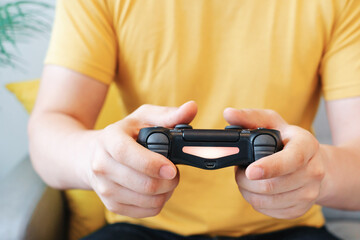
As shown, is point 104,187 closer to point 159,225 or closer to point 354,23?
point 159,225

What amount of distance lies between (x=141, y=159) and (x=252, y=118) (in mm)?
173

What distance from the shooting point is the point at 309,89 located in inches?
30.0

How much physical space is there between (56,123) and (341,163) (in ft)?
1.68

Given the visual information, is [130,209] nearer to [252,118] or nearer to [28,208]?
[252,118]

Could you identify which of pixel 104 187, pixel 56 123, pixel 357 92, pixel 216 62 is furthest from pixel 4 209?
pixel 357 92

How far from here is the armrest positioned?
2.45ft

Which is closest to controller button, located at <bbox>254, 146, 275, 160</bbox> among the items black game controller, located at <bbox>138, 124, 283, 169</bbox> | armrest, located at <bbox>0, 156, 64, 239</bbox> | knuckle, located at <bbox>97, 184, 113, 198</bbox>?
black game controller, located at <bbox>138, 124, 283, 169</bbox>

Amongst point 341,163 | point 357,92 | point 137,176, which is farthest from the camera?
point 357,92

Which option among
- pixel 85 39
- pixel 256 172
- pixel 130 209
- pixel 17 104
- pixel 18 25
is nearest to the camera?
pixel 256 172

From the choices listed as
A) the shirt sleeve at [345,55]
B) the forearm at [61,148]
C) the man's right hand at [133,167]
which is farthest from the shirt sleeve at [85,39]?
the shirt sleeve at [345,55]

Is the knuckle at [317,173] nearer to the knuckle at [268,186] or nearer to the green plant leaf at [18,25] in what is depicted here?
the knuckle at [268,186]

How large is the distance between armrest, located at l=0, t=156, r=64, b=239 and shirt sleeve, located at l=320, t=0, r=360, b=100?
0.73 meters

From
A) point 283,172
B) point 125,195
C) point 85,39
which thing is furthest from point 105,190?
point 85,39

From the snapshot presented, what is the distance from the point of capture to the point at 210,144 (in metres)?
0.42
